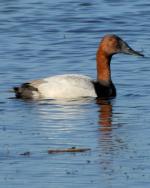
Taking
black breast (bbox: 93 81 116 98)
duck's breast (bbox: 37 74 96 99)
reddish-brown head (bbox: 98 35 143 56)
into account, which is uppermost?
reddish-brown head (bbox: 98 35 143 56)

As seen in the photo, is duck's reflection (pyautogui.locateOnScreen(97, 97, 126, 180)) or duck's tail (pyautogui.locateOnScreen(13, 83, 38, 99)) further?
duck's tail (pyautogui.locateOnScreen(13, 83, 38, 99))

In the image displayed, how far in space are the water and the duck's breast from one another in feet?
0.93

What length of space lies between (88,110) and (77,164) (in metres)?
3.92

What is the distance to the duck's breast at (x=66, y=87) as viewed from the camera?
1530cm

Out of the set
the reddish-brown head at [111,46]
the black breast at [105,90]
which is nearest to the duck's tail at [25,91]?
the black breast at [105,90]

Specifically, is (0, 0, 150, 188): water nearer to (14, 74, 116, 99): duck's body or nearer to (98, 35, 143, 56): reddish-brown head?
(14, 74, 116, 99): duck's body

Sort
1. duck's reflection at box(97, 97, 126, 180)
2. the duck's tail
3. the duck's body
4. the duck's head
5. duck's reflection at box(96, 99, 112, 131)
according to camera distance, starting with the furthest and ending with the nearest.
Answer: the duck's head
the duck's body
the duck's tail
duck's reflection at box(96, 99, 112, 131)
duck's reflection at box(97, 97, 126, 180)

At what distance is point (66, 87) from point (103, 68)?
1057 mm

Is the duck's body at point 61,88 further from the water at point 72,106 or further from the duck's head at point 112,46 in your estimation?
the duck's head at point 112,46

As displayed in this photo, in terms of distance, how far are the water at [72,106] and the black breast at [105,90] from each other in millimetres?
148

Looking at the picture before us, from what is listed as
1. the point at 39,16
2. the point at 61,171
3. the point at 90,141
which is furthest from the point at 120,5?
the point at 61,171

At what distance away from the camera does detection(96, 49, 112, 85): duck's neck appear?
52.6 ft

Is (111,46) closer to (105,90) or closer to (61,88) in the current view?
(105,90)

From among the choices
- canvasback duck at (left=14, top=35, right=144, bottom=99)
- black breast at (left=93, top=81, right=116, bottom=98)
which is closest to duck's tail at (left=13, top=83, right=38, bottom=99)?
canvasback duck at (left=14, top=35, right=144, bottom=99)
